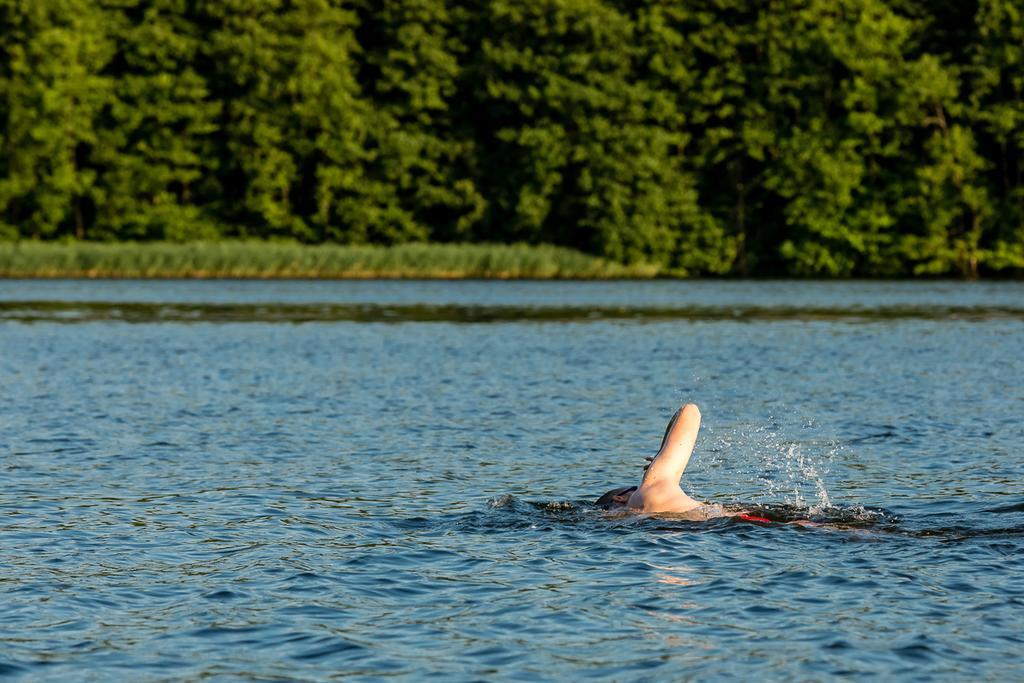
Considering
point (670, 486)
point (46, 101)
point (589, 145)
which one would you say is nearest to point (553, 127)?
point (589, 145)

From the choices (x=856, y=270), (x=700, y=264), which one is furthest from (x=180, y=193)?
(x=856, y=270)

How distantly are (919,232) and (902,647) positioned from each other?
83.5 metres

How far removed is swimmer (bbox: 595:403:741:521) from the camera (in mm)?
14180

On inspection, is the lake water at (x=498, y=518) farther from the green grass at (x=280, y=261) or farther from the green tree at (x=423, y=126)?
the green tree at (x=423, y=126)

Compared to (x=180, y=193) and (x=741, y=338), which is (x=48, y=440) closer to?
(x=741, y=338)

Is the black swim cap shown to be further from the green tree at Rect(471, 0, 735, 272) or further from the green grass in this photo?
the green tree at Rect(471, 0, 735, 272)

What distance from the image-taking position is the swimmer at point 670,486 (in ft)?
46.5

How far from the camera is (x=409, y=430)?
76.9 feet

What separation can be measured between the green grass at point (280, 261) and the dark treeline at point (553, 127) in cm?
644

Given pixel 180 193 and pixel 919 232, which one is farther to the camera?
pixel 180 193

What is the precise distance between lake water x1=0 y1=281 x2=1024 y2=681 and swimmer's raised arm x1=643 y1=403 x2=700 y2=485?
25.5 inches

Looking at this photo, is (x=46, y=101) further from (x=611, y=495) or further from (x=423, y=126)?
(x=611, y=495)

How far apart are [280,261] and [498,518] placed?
220 feet

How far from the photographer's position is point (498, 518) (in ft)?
52.3
